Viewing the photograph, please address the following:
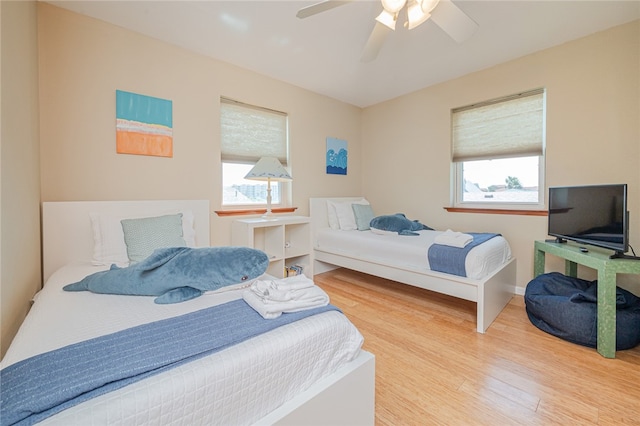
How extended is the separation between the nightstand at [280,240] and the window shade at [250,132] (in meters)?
0.74

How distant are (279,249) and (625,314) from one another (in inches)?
104

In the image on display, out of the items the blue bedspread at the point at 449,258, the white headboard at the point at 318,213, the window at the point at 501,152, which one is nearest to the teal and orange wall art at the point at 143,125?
the white headboard at the point at 318,213

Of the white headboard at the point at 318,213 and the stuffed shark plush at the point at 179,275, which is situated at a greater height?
the white headboard at the point at 318,213

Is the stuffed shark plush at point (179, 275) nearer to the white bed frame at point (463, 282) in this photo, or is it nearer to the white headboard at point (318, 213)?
the white bed frame at point (463, 282)

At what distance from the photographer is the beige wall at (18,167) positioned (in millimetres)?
1178

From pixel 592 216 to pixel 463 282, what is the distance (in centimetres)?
106

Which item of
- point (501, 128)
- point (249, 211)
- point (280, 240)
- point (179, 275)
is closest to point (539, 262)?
point (501, 128)

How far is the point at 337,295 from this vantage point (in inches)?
111

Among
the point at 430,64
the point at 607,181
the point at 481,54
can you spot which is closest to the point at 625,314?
the point at 607,181

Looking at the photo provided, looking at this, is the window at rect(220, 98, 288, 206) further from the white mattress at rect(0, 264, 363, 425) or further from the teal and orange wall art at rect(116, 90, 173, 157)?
the white mattress at rect(0, 264, 363, 425)

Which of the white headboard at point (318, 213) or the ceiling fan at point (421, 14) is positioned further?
the white headboard at point (318, 213)

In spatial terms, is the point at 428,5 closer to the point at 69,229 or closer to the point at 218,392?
the point at 218,392

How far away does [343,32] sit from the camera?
2236 mm

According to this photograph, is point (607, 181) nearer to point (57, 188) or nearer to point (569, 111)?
point (569, 111)
